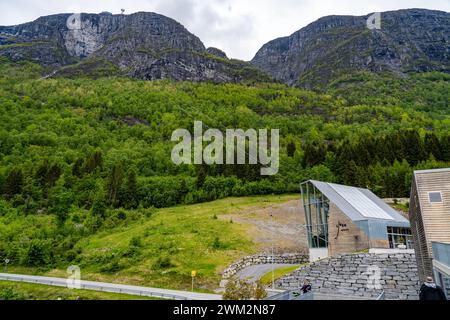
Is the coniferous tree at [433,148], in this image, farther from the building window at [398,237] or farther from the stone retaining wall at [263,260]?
the stone retaining wall at [263,260]

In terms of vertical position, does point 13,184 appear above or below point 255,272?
above

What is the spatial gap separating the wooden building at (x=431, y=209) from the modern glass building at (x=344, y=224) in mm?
14414

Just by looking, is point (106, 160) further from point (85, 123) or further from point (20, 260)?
point (20, 260)

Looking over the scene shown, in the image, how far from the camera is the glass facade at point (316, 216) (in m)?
34.2

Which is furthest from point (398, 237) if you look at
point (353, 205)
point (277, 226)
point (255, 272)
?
point (255, 272)

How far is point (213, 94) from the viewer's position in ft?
482

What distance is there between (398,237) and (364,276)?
13201mm

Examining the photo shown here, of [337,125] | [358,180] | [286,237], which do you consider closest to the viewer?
[286,237]

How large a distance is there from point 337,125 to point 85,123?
272 feet

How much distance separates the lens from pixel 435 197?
16.3 m

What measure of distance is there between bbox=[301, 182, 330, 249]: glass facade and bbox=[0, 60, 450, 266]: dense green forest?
25.3 m

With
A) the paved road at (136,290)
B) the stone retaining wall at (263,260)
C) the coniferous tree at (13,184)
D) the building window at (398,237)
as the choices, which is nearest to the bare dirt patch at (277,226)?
the stone retaining wall at (263,260)

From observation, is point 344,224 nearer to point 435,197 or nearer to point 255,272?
point 255,272
